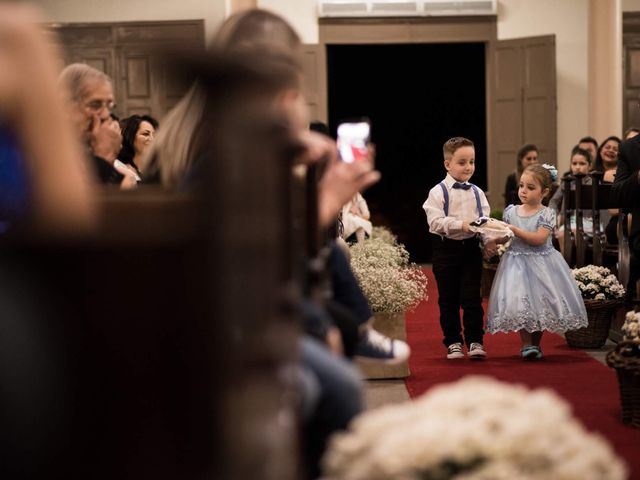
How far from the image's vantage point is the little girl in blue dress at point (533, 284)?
6941 mm

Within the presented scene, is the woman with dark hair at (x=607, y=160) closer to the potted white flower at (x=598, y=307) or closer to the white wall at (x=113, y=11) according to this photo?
the potted white flower at (x=598, y=307)

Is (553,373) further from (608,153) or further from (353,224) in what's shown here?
(608,153)

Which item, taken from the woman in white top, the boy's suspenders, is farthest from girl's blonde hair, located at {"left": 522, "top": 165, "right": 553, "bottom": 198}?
the woman in white top

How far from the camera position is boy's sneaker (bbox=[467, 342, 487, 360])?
7.10 m

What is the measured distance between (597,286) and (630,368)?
2.76 metres

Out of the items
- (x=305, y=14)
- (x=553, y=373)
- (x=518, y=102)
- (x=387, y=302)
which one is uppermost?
(x=305, y=14)

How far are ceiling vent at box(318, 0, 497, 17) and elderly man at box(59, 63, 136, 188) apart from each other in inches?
496

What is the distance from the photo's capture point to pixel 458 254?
7.21m

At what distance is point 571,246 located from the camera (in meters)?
9.06

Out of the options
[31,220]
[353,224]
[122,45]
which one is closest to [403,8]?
[122,45]

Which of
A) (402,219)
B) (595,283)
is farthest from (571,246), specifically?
(402,219)

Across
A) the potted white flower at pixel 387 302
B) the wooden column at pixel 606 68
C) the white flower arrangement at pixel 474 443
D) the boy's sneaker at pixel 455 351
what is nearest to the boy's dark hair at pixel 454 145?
the potted white flower at pixel 387 302

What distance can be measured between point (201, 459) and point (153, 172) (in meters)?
1.50

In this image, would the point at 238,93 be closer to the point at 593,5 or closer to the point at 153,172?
the point at 153,172
